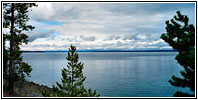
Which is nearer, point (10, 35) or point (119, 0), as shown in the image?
point (119, 0)

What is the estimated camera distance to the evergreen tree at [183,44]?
1318 centimetres

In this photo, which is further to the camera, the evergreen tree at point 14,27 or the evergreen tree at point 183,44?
the evergreen tree at point 14,27

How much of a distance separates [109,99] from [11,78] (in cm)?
1090

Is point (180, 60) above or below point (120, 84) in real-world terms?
above

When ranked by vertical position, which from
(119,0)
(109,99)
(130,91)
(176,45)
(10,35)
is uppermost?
(119,0)

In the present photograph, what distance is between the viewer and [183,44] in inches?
537

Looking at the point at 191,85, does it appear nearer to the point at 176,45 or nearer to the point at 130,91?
the point at 176,45

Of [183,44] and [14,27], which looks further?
[14,27]

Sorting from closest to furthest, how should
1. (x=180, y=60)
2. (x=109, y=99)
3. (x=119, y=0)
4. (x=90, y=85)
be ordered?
(x=109, y=99) < (x=119, y=0) < (x=180, y=60) < (x=90, y=85)

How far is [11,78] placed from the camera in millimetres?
18469

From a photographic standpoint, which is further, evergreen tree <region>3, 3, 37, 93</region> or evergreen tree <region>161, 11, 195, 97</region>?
evergreen tree <region>3, 3, 37, 93</region>

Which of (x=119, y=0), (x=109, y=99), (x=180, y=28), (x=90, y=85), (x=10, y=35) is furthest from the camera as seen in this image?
(x=90, y=85)

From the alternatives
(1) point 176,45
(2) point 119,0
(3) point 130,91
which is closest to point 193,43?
(1) point 176,45

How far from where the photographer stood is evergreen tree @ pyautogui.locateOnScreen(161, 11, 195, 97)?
1318cm
